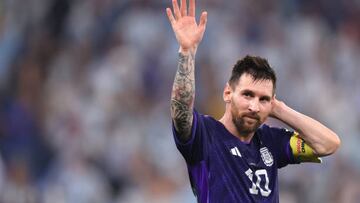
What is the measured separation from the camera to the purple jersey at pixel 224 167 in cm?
667

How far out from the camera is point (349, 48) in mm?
14906

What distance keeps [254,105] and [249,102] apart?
37mm

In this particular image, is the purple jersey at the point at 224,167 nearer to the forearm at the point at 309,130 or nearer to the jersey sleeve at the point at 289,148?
the jersey sleeve at the point at 289,148

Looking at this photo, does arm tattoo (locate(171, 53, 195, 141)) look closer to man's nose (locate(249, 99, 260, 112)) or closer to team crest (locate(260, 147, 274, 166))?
man's nose (locate(249, 99, 260, 112))

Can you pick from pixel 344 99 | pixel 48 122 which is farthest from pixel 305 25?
pixel 48 122

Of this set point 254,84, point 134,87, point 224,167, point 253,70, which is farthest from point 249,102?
point 134,87

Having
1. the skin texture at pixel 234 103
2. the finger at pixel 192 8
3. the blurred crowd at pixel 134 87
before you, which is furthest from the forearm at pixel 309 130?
the blurred crowd at pixel 134 87

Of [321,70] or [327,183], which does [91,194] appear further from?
[321,70]

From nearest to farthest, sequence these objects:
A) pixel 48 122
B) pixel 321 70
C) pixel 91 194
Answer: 1. pixel 91 194
2. pixel 48 122
3. pixel 321 70

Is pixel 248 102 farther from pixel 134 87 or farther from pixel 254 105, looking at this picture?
pixel 134 87

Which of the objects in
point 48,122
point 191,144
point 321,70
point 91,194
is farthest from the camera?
point 321,70

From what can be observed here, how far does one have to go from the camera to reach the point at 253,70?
270 inches

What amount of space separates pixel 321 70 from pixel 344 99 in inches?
23.6

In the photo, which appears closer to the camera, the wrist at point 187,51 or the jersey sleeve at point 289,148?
the wrist at point 187,51
